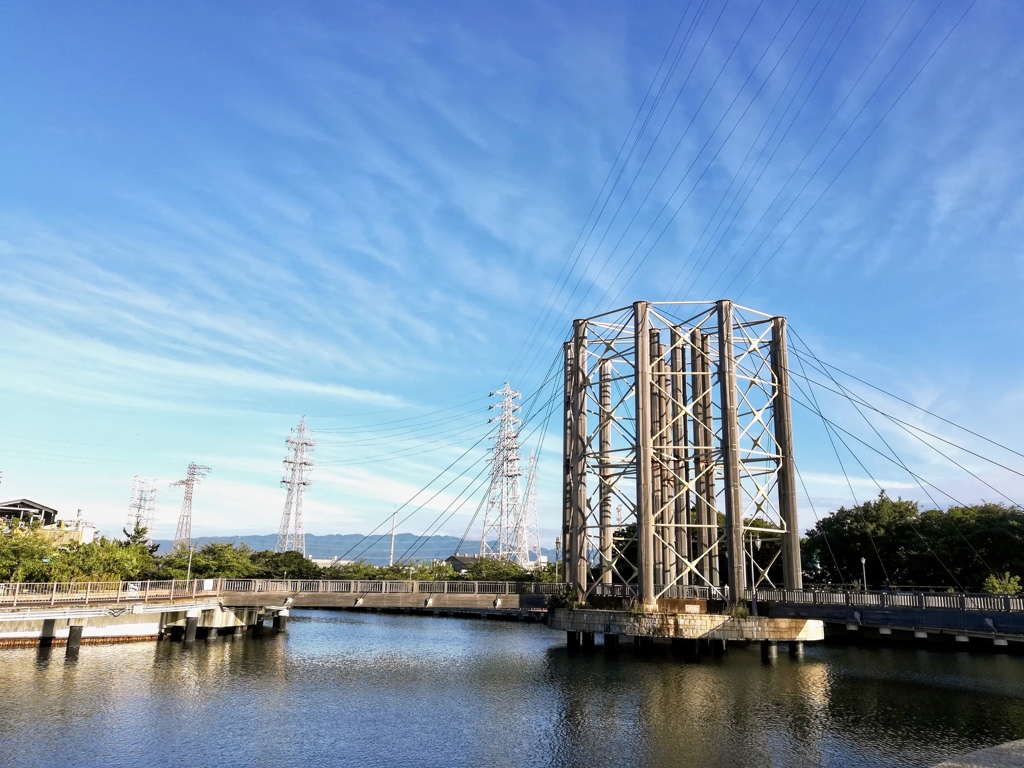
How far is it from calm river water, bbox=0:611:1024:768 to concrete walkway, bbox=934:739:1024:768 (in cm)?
215

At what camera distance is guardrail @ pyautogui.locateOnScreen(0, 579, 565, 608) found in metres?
49.0

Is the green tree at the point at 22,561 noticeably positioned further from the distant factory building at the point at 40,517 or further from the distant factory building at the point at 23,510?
the distant factory building at the point at 23,510

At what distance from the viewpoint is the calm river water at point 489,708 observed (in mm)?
24609

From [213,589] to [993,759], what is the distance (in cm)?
4992

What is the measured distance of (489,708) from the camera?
104 ft

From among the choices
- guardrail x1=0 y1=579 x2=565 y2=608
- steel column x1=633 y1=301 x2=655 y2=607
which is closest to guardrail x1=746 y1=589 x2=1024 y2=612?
steel column x1=633 y1=301 x2=655 y2=607

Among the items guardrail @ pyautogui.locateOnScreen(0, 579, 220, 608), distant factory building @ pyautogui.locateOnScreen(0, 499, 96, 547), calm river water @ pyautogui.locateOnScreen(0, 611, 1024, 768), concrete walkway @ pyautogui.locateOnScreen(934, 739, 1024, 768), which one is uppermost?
distant factory building @ pyautogui.locateOnScreen(0, 499, 96, 547)

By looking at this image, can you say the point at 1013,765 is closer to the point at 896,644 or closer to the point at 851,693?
the point at 851,693

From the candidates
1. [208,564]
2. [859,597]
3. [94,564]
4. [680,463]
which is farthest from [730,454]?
[94,564]

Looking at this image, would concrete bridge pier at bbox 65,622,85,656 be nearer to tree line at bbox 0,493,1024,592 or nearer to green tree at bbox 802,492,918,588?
tree line at bbox 0,493,1024,592

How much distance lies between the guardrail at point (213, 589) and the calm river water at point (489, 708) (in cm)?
406

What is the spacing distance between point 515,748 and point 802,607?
24457mm

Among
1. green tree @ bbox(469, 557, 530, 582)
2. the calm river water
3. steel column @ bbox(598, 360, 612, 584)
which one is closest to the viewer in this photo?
the calm river water

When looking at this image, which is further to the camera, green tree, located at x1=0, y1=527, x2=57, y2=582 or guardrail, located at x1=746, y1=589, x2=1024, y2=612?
green tree, located at x1=0, y1=527, x2=57, y2=582
